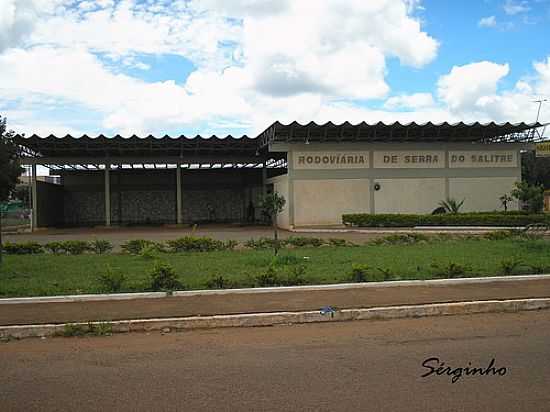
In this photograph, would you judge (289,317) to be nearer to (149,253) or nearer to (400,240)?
(149,253)

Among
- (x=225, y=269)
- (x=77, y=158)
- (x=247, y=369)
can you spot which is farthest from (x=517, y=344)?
(x=77, y=158)

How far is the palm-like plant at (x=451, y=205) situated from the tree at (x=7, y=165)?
22742mm

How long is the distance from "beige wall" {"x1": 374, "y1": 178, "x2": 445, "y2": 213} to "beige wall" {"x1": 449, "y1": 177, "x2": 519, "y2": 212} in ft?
2.94

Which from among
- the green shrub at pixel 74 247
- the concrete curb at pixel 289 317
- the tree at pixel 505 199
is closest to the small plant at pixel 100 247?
the green shrub at pixel 74 247

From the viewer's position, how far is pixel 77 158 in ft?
116

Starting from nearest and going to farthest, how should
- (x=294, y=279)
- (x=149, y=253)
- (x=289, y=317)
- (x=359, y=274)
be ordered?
(x=289, y=317) → (x=294, y=279) → (x=359, y=274) → (x=149, y=253)

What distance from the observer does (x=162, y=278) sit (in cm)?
1033

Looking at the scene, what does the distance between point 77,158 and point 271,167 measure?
13167 mm

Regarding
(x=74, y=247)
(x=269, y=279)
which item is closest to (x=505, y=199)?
(x=74, y=247)

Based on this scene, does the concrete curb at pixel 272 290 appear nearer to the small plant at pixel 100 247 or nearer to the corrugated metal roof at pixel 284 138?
the small plant at pixel 100 247

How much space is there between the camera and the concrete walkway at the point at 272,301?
8570mm

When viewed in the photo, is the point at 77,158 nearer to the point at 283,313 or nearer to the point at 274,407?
the point at 283,313

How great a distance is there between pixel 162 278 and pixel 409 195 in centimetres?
2340

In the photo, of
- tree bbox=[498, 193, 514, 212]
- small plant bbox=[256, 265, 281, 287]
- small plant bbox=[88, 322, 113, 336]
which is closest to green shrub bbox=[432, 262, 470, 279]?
small plant bbox=[256, 265, 281, 287]
